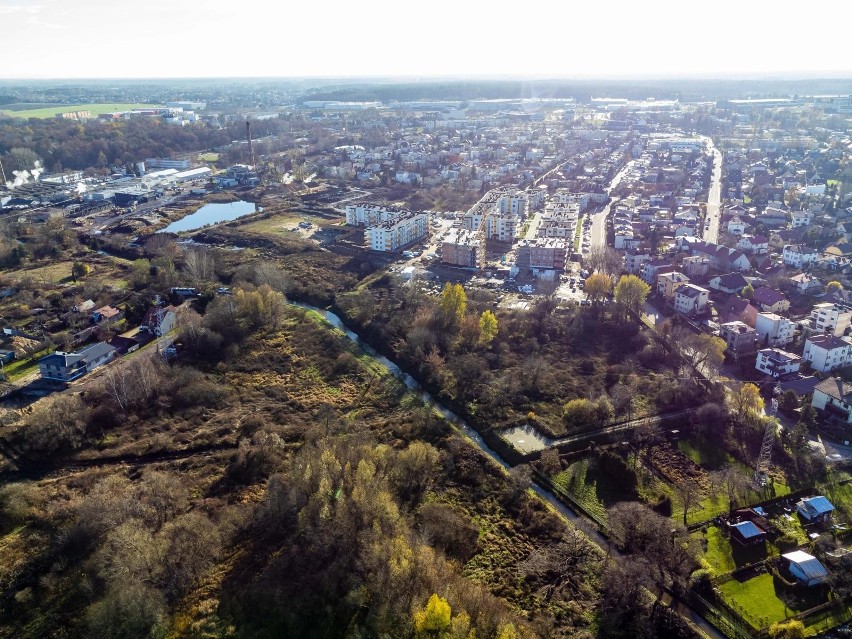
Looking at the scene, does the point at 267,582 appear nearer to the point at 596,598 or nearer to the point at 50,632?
the point at 50,632

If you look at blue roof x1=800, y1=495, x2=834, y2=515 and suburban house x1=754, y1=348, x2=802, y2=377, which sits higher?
suburban house x1=754, y1=348, x2=802, y2=377

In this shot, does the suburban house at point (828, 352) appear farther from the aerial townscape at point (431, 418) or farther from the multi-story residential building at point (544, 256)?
the multi-story residential building at point (544, 256)

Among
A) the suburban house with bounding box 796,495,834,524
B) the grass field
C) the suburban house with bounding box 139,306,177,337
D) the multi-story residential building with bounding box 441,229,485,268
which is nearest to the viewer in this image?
the suburban house with bounding box 796,495,834,524

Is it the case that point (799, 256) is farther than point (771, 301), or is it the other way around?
point (799, 256)

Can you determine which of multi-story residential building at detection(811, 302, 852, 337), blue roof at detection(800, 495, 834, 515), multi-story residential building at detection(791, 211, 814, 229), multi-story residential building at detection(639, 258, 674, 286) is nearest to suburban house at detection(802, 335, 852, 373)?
multi-story residential building at detection(811, 302, 852, 337)

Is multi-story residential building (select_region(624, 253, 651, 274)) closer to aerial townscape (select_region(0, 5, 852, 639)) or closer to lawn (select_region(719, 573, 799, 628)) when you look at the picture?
aerial townscape (select_region(0, 5, 852, 639))

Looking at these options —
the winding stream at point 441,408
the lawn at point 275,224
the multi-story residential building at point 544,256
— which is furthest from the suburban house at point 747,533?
the lawn at point 275,224

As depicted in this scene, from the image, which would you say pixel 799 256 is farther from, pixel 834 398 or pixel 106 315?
pixel 106 315

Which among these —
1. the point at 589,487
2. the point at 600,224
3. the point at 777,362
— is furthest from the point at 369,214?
the point at 589,487
